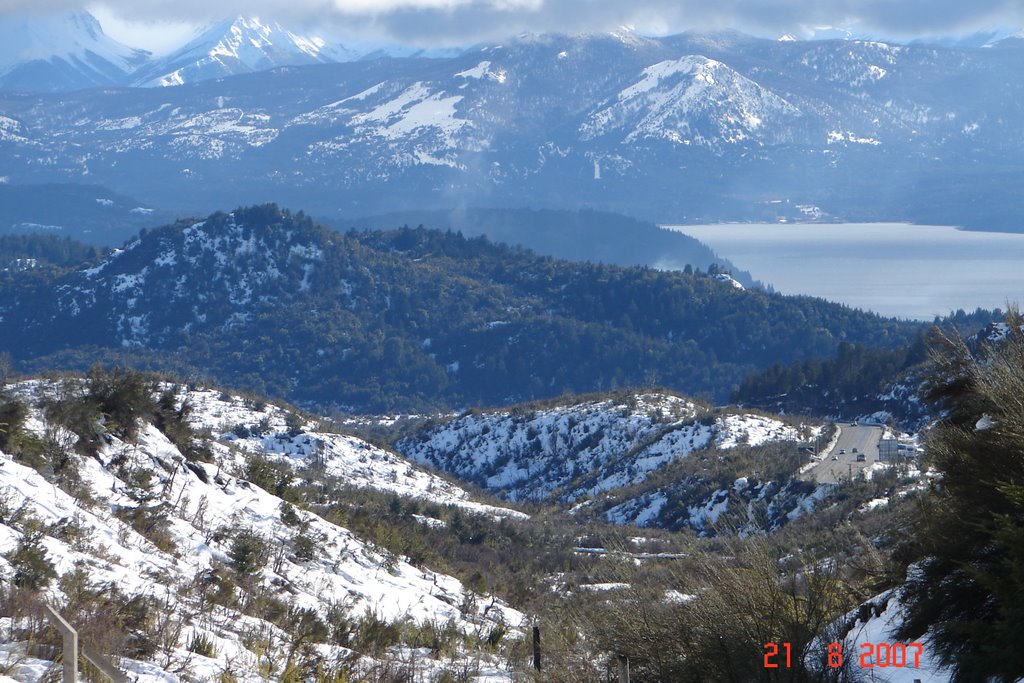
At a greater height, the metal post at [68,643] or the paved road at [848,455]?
the paved road at [848,455]

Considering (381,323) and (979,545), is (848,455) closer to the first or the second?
(979,545)

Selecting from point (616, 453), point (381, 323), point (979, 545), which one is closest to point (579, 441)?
point (616, 453)

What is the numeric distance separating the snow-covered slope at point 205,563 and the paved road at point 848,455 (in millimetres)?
A: 26474

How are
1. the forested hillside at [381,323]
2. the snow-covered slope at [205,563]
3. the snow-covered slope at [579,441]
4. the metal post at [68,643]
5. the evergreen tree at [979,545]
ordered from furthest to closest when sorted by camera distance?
the forested hillside at [381,323] < the snow-covered slope at [579,441] < the snow-covered slope at [205,563] < the evergreen tree at [979,545] < the metal post at [68,643]

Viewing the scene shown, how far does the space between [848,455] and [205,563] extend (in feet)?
132

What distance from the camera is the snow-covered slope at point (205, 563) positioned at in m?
10.2

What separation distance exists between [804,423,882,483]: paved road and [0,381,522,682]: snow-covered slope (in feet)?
86.9

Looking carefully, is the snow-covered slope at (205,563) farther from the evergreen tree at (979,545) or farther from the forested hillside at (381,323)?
the forested hillside at (381,323)

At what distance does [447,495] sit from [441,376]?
10403cm

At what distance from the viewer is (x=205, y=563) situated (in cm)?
1435

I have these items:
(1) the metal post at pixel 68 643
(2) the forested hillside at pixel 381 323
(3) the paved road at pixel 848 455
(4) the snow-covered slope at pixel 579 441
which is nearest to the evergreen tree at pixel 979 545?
(1) the metal post at pixel 68 643

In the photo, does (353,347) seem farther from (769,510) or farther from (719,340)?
(769,510)

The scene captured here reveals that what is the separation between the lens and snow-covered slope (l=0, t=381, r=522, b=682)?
1016cm

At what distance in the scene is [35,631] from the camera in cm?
841
